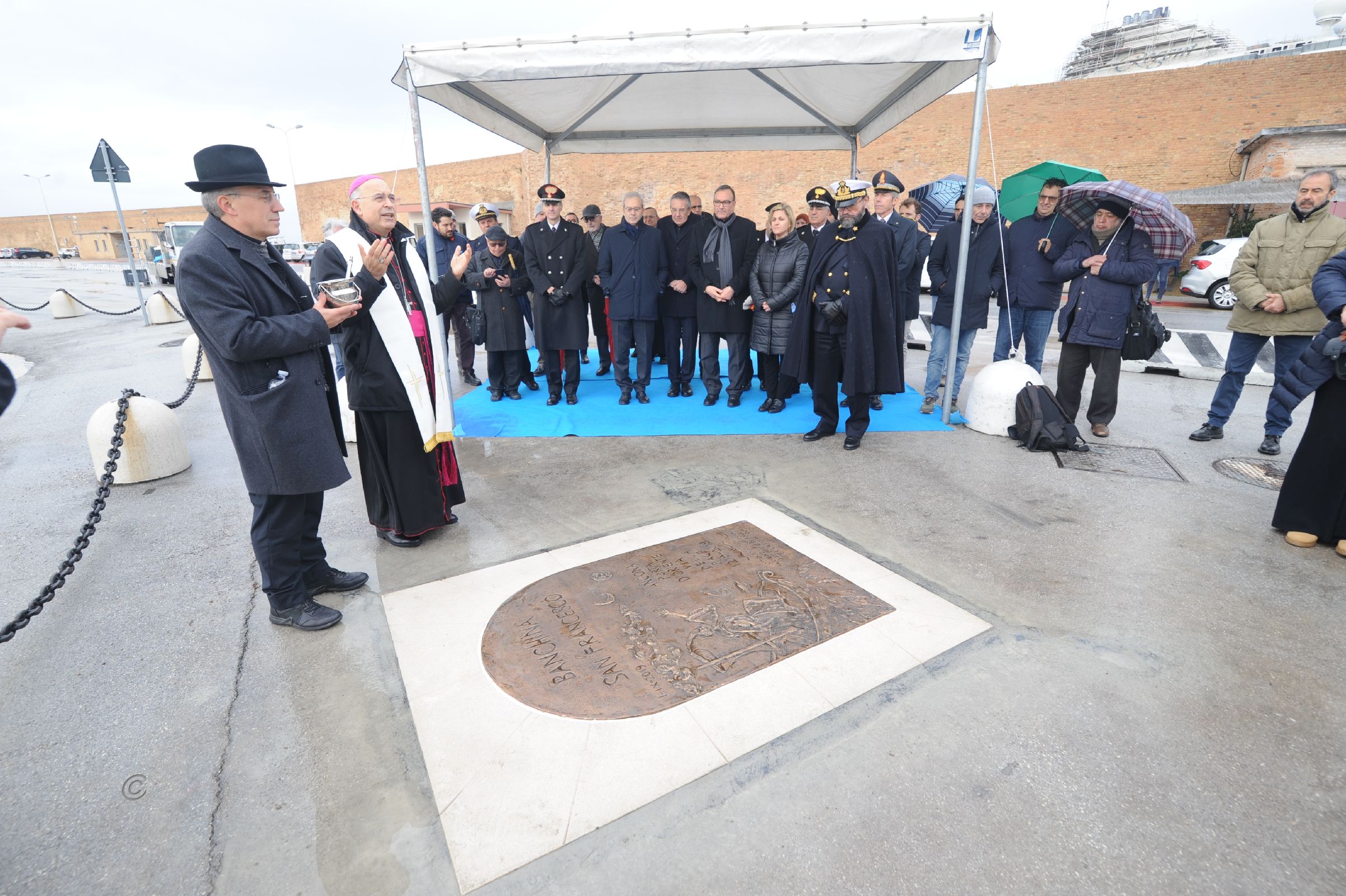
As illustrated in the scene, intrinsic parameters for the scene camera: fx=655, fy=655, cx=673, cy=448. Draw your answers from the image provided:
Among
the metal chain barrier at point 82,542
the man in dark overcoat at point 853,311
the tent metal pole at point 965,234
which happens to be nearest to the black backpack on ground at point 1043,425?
the tent metal pole at point 965,234

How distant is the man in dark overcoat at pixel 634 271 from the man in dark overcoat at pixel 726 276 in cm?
37

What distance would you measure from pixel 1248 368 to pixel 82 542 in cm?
789

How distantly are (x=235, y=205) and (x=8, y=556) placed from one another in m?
2.87

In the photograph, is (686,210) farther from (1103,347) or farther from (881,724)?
(881,724)

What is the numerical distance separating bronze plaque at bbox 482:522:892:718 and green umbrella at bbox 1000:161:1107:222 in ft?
16.7

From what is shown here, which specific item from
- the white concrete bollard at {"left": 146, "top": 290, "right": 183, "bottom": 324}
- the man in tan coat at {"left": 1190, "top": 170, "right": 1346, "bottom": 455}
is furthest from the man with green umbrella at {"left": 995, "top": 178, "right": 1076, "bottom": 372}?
the white concrete bollard at {"left": 146, "top": 290, "right": 183, "bottom": 324}

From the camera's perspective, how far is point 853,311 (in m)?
5.25

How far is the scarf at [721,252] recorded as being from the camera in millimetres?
6422

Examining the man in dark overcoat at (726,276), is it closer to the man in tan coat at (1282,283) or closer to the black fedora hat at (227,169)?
the man in tan coat at (1282,283)

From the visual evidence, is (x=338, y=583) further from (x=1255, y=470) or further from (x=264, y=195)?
(x=1255, y=470)

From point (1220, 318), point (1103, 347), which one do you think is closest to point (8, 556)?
point (1103, 347)

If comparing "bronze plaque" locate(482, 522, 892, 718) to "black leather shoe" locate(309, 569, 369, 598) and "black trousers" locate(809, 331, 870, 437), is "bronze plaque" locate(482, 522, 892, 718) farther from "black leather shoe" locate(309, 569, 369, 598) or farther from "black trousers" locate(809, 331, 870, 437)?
"black trousers" locate(809, 331, 870, 437)

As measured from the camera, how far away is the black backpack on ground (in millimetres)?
5262

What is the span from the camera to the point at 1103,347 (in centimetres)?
529
